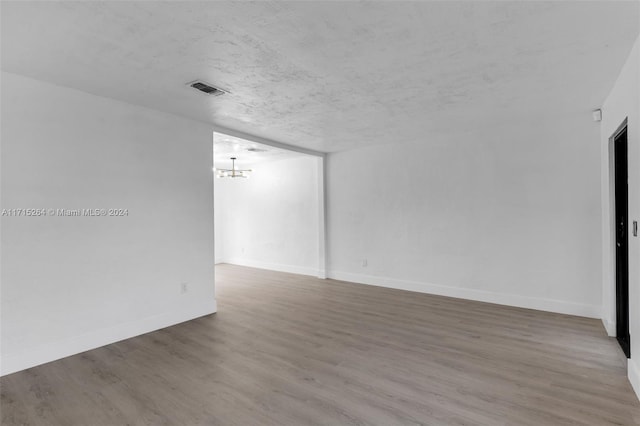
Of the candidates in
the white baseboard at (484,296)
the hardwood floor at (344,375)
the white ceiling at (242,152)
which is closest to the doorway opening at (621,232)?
the hardwood floor at (344,375)

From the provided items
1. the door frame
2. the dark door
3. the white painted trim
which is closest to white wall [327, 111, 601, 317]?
the door frame

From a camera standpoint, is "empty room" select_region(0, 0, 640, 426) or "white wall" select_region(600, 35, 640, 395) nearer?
"empty room" select_region(0, 0, 640, 426)

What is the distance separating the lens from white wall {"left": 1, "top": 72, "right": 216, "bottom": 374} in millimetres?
2789

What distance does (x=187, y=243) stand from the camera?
405cm

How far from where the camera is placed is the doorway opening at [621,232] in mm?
3076

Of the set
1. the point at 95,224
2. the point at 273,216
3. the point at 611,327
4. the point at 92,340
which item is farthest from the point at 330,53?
the point at 273,216

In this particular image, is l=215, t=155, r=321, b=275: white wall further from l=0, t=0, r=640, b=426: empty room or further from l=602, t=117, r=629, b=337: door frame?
l=602, t=117, r=629, b=337: door frame

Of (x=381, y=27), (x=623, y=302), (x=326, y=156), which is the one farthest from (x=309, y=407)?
(x=326, y=156)

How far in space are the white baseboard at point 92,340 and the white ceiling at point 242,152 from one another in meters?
2.56

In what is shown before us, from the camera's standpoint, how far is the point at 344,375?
262 centimetres

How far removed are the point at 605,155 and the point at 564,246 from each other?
120 cm

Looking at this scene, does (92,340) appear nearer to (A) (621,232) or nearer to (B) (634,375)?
(B) (634,375)

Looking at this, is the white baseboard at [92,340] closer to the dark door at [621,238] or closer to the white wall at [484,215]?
the white wall at [484,215]

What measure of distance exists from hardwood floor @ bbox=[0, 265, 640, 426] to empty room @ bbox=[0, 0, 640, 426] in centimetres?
2
